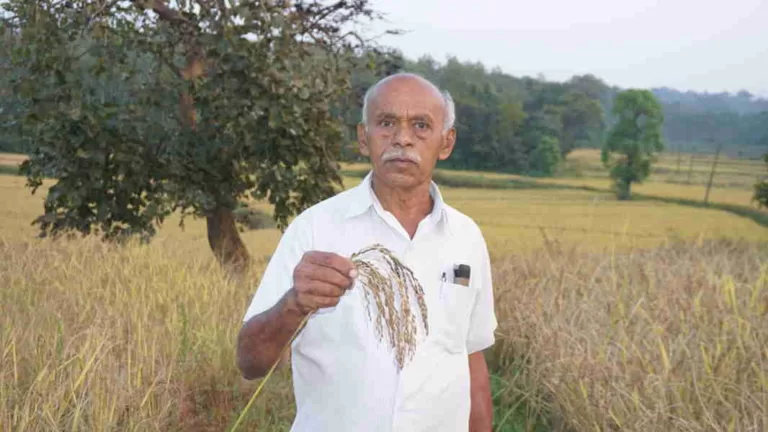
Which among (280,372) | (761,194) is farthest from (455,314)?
(761,194)

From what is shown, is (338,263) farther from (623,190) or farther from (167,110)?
(623,190)

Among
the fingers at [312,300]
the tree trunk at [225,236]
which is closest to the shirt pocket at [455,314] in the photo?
the fingers at [312,300]

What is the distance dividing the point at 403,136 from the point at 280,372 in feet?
10.3

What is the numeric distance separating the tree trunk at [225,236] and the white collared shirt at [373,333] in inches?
246

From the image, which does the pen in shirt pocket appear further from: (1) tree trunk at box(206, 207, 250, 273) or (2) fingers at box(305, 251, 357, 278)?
(1) tree trunk at box(206, 207, 250, 273)

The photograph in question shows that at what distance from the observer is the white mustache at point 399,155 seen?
7.19 ft

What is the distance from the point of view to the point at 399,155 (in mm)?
2193

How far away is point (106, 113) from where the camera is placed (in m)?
7.23

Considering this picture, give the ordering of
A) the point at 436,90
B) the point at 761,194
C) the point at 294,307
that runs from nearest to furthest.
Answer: the point at 294,307
the point at 436,90
the point at 761,194

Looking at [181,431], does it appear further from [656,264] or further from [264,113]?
[656,264]

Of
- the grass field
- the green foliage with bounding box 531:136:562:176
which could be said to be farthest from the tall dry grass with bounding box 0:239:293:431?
the green foliage with bounding box 531:136:562:176

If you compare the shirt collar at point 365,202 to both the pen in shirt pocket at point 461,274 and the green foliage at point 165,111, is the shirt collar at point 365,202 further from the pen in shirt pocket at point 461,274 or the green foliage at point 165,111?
the green foliage at point 165,111

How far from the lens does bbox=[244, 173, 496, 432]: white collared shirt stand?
2.06 m

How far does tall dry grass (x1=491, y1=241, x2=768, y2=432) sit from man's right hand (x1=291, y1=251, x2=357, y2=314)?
2018 mm
